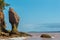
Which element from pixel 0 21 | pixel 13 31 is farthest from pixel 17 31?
pixel 0 21

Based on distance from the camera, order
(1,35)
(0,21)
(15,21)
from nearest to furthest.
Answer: (1,35)
(0,21)
(15,21)

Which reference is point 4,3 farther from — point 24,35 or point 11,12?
point 24,35

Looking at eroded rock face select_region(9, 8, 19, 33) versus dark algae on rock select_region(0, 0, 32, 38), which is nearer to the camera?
dark algae on rock select_region(0, 0, 32, 38)

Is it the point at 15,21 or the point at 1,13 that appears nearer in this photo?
the point at 1,13

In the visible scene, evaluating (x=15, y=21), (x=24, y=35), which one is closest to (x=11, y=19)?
(x=15, y=21)

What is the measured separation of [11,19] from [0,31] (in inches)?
293

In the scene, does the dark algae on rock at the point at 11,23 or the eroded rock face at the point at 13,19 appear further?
the eroded rock face at the point at 13,19

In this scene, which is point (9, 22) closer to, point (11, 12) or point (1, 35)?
point (11, 12)

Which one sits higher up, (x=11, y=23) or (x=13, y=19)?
(x=13, y=19)

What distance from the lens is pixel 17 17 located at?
71.5 m

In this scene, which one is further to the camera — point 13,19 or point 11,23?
point 11,23

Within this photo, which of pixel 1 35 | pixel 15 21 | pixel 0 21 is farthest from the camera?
pixel 15 21

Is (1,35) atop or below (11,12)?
below

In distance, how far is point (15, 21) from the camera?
235ft
